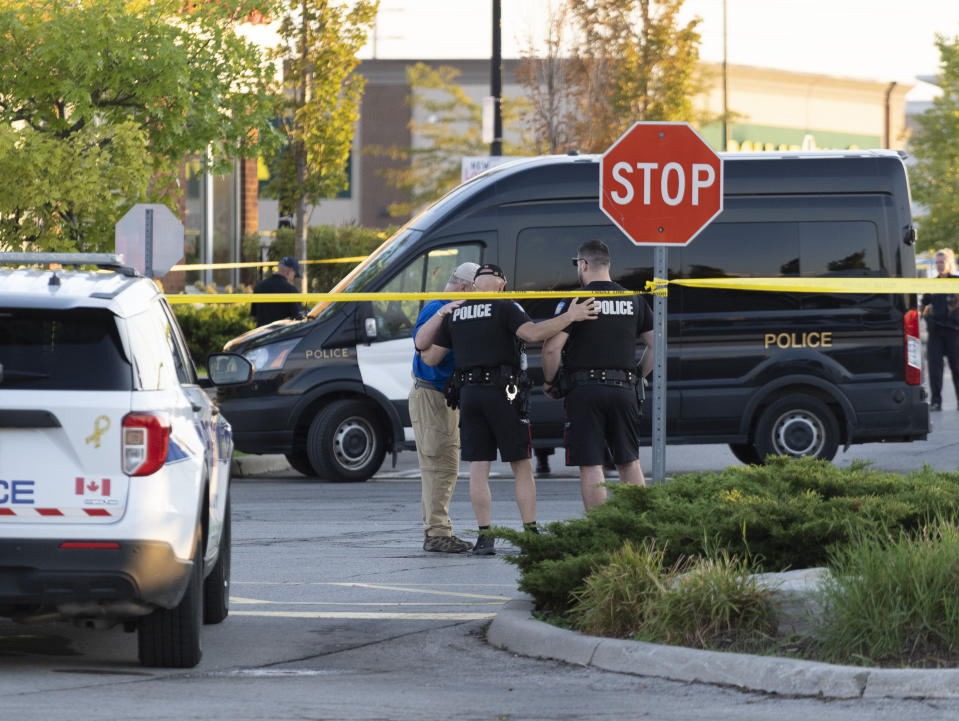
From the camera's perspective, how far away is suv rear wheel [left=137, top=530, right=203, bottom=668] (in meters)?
6.68

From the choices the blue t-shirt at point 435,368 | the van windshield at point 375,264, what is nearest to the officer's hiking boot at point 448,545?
the blue t-shirt at point 435,368

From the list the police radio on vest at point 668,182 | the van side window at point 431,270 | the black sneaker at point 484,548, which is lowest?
the black sneaker at point 484,548

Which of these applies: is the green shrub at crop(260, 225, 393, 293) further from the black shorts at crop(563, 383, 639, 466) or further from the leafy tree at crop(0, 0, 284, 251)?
the black shorts at crop(563, 383, 639, 466)

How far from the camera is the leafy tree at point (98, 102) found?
1454 cm

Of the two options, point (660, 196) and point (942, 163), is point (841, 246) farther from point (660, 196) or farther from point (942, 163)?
point (942, 163)

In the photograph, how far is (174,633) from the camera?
6719mm

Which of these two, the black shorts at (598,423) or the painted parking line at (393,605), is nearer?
the painted parking line at (393,605)

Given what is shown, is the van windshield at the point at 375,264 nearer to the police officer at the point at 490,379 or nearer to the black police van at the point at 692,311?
the black police van at the point at 692,311

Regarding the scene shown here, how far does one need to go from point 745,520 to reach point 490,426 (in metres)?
2.74

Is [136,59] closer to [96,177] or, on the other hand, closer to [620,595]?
[96,177]

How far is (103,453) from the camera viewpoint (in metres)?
6.18

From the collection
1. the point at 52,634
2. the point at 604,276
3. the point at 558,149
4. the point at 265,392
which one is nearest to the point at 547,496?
the point at 265,392

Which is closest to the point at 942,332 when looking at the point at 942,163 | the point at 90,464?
the point at 90,464

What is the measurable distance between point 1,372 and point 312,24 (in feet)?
64.2
